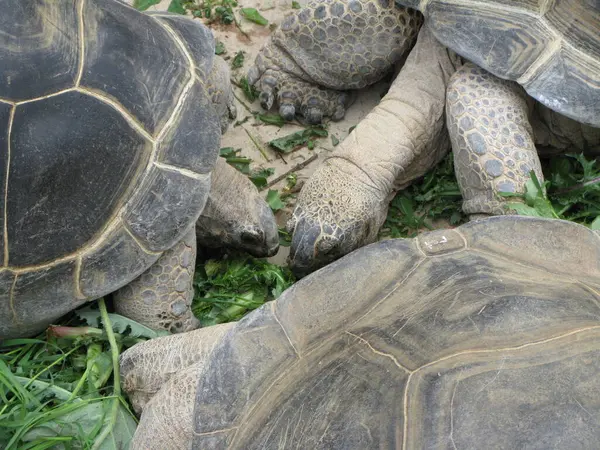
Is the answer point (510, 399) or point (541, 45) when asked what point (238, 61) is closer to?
point (541, 45)

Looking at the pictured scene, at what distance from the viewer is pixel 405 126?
120 inches

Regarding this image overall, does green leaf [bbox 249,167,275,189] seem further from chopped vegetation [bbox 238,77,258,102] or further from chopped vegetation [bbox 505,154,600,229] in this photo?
chopped vegetation [bbox 505,154,600,229]

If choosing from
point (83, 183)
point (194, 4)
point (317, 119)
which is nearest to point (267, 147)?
point (317, 119)

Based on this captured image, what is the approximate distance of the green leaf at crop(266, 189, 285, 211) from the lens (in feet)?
10.7

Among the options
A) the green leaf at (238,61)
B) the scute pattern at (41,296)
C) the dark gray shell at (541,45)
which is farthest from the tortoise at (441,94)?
the scute pattern at (41,296)

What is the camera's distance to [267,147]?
351 centimetres

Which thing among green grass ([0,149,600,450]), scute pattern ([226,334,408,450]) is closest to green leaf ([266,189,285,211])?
green grass ([0,149,600,450])

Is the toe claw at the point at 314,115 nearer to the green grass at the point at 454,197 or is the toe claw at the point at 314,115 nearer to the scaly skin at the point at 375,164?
the scaly skin at the point at 375,164

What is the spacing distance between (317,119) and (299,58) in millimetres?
289

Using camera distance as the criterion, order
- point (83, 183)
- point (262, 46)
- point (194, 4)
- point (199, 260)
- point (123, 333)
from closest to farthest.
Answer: point (83, 183) → point (123, 333) → point (199, 260) → point (262, 46) → point (194, 4)

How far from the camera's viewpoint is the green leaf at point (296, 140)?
3.47 metres

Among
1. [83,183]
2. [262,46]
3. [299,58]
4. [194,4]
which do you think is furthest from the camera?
[194,4]

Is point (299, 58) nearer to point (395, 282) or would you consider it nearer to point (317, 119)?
point (317, 119)

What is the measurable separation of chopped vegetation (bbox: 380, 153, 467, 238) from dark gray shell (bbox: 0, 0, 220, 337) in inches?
39.4
